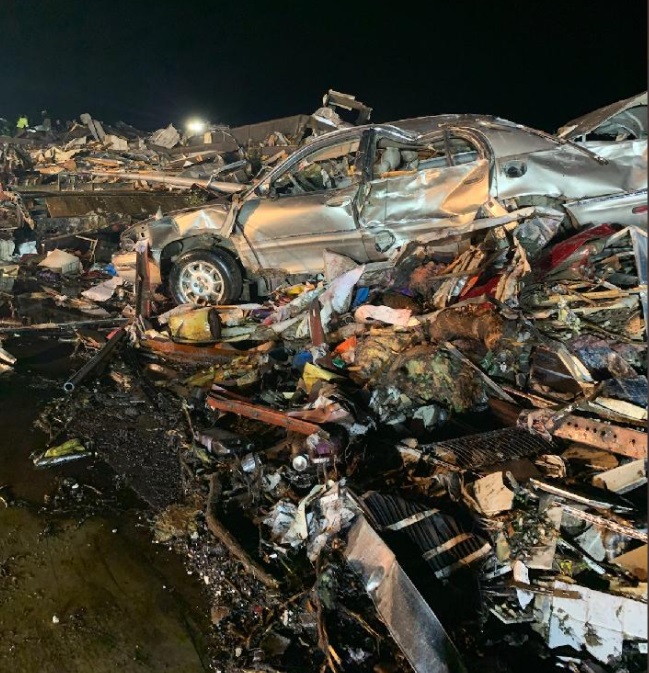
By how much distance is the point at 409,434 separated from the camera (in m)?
3.82

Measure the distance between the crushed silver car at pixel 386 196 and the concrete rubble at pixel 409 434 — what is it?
59 mm

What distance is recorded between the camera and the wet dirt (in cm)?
254

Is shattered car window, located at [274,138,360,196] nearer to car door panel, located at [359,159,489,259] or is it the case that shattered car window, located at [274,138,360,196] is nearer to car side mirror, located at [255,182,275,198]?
car side mirror, located at [255,182,275,198]

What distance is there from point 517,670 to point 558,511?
0.80 meters

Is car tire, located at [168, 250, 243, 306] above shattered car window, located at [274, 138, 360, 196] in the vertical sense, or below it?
below

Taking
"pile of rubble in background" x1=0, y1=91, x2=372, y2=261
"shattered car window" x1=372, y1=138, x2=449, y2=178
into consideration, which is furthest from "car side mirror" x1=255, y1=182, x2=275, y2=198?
"pile of rubble in background" x1=0, y1=91, x2=372, y2=261

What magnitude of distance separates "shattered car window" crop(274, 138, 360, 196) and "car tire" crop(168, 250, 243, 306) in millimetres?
1042

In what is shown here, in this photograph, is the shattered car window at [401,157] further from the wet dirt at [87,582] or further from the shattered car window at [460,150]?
the wet dirt at [87,582]

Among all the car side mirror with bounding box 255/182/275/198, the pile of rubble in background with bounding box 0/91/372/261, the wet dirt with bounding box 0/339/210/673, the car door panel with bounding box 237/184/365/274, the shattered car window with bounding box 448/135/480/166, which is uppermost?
the pile of rubble in background with bounding box 0/91/372/261

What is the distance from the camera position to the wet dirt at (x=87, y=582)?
8.35 feet

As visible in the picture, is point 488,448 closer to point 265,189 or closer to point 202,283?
point 265,189

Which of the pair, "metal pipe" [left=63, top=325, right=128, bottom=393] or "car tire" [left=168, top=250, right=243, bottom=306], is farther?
"car tire" [left=168, top=250, right=243, bottom=306]

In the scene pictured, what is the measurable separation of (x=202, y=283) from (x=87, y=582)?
385 cm

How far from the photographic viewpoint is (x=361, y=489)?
3102 mm
